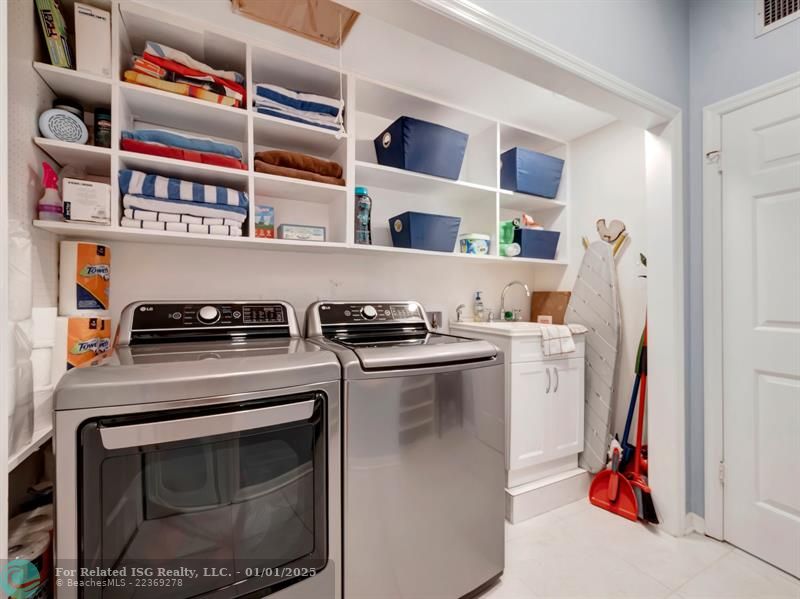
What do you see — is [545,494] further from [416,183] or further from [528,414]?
[416,183]

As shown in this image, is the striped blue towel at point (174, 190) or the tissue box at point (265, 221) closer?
the striped blue towel at point (174, 190)

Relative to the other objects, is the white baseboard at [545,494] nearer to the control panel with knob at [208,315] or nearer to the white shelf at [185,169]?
the control panel with knob at [208,315]

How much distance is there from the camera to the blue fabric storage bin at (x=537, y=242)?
2.33m

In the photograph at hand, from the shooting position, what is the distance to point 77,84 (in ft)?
4.22

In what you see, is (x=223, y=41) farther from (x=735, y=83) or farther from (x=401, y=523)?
(x=735, y=83)

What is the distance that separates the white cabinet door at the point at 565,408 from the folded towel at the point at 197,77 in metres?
2.07

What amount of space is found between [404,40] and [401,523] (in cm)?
198

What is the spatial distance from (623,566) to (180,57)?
2883 millimetres

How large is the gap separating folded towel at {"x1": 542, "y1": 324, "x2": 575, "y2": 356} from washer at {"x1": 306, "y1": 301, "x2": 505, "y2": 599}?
681 millimetres

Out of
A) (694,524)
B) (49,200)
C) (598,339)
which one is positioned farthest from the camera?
(598,339)

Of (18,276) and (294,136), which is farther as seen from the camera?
(294,136)

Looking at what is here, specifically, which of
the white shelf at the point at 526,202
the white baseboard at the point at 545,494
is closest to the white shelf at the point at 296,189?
the white shelf at the point at 526,202

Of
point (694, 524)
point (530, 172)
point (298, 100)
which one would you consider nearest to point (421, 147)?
point (298, 100)

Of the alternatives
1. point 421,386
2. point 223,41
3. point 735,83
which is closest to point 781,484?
point 421,386
